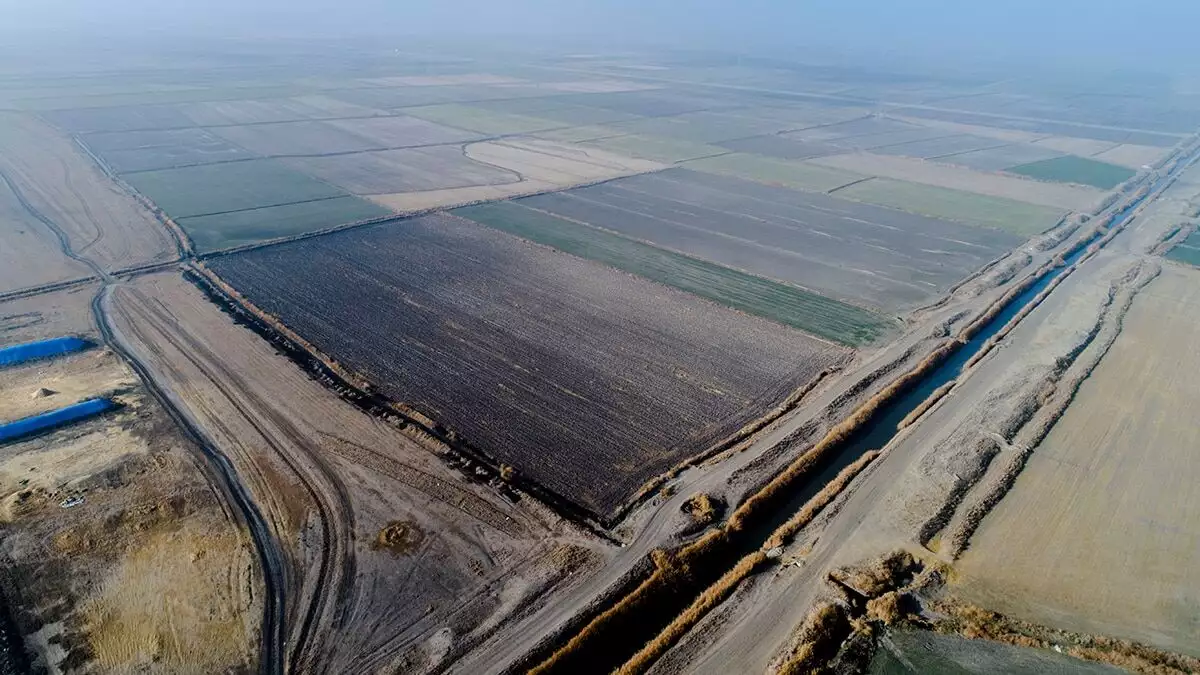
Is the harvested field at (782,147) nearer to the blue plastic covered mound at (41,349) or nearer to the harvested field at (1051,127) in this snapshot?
the harvested field at (1051,127)

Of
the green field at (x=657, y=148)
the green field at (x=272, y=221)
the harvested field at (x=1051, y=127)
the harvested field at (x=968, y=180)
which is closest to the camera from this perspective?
the green field at (x=272, y=221)

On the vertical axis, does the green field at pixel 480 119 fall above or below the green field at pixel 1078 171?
below

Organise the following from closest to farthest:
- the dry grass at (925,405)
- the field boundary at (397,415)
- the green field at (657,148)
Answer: the field boundary at (397,415)
the dry grass at (925,405)
the green field at (657,148)

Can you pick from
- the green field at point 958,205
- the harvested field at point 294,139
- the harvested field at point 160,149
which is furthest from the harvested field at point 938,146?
the harvested field at point 160,149

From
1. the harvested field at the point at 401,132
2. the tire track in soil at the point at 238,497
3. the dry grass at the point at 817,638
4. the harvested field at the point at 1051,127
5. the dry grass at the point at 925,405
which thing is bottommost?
the tire track in soil at the point at 238,497

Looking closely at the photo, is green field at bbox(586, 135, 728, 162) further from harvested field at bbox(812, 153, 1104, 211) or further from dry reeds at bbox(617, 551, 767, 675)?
dry reeds at bbox(617, 551, 767, 675)

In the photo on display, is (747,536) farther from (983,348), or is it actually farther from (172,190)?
(172,190)

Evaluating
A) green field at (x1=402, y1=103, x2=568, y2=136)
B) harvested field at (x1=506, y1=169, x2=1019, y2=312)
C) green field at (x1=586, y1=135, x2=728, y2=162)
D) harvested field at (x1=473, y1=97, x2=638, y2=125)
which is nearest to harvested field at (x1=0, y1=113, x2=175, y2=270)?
harvested field at (x1=506, y1=169, x2=1019, y2=312)
